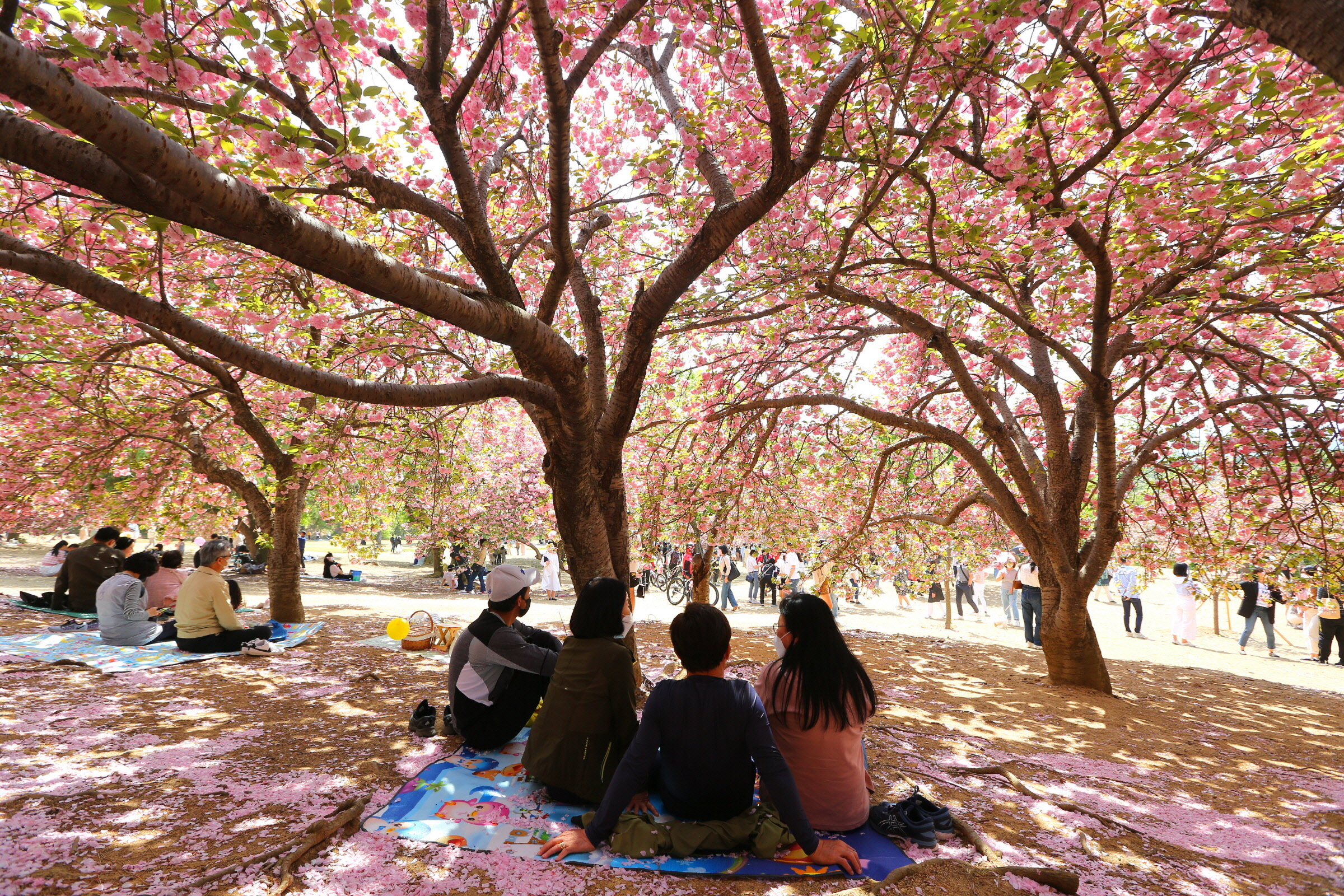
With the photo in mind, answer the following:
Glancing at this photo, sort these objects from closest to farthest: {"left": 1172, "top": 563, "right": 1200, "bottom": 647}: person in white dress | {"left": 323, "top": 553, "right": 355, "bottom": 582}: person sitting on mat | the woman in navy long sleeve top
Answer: the woman in navy long sleeve top, {"left": 1172, "top": 563, "right": 1200, "bottom": 647}: person in white dress, {"left": 323, "top": 553, "right": 355, "bottom": 582}: person sitting on mat

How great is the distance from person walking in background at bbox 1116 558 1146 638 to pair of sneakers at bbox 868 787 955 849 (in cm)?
1153

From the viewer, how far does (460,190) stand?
150 inches

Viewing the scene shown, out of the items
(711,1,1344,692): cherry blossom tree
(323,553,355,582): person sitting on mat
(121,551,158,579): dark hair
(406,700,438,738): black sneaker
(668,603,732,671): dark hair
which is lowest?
(323,553,355,582): person sitting on mat

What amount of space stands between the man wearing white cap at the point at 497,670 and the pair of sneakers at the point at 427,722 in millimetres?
311

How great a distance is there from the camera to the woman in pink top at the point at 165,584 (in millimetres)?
7359

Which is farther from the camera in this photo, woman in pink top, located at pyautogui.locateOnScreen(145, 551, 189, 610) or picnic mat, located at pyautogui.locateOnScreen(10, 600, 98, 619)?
picnic mat, located at pyautogui.locateOnScreen(10, 600, 98, 619)

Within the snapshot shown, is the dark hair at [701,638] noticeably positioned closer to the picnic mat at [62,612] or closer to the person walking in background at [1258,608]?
the picnic mat at [62,612]

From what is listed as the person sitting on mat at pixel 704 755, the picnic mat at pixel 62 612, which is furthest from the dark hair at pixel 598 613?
the picnic mat at pixel 62 612

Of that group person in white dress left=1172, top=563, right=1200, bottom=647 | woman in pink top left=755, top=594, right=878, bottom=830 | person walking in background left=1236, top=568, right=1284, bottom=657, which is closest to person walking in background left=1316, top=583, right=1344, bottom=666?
person walking in background left=1236, top=568, right=1284, bottom=657

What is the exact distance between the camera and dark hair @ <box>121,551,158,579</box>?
6.31m

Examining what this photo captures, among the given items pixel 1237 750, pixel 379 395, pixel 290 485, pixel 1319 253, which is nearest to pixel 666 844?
pixel 379 395

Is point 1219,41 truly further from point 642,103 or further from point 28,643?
point 28,643

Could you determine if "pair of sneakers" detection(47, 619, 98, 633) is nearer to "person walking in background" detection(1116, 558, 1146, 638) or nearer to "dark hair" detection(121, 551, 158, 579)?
"dark hair" detection(121, 551, 158, 579)

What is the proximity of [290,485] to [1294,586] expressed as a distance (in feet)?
34.1
